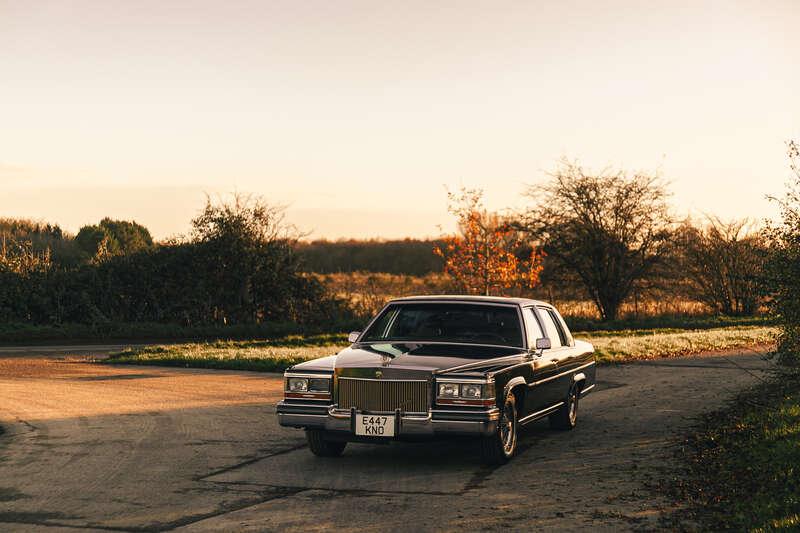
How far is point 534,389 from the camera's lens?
1017cm

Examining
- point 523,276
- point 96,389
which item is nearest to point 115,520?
point 96,389

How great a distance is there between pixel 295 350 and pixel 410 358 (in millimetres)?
13998

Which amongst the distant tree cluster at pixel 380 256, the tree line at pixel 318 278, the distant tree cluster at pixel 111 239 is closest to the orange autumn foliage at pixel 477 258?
the tree line at pixel 318 278

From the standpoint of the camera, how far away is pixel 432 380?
29.0 ft

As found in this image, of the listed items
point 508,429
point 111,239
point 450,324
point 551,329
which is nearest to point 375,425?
point 508,429

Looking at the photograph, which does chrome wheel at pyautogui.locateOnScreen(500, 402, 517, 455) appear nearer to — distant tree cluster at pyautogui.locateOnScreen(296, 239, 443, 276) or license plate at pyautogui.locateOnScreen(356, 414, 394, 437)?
license plate at pyautogui.locateOnScreen(356, 414, 394, 437)

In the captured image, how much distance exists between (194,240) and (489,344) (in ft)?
79.3

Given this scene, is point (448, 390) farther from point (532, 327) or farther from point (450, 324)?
point (532, 327)

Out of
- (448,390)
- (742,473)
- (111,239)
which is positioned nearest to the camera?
→ (742,473)

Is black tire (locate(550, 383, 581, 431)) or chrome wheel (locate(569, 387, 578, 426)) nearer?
black tire (locate(550, 383, 581, 431))

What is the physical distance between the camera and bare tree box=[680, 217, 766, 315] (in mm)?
42406

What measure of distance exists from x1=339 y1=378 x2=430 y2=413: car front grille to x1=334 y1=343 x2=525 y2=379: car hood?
2.7 inches

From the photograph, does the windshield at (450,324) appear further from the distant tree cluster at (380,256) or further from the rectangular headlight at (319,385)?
the distant tree cluster at (380,256)

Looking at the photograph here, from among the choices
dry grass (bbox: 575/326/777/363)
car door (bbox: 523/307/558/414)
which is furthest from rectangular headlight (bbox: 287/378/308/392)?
dry grass (bbox: 575/326/777/363)
